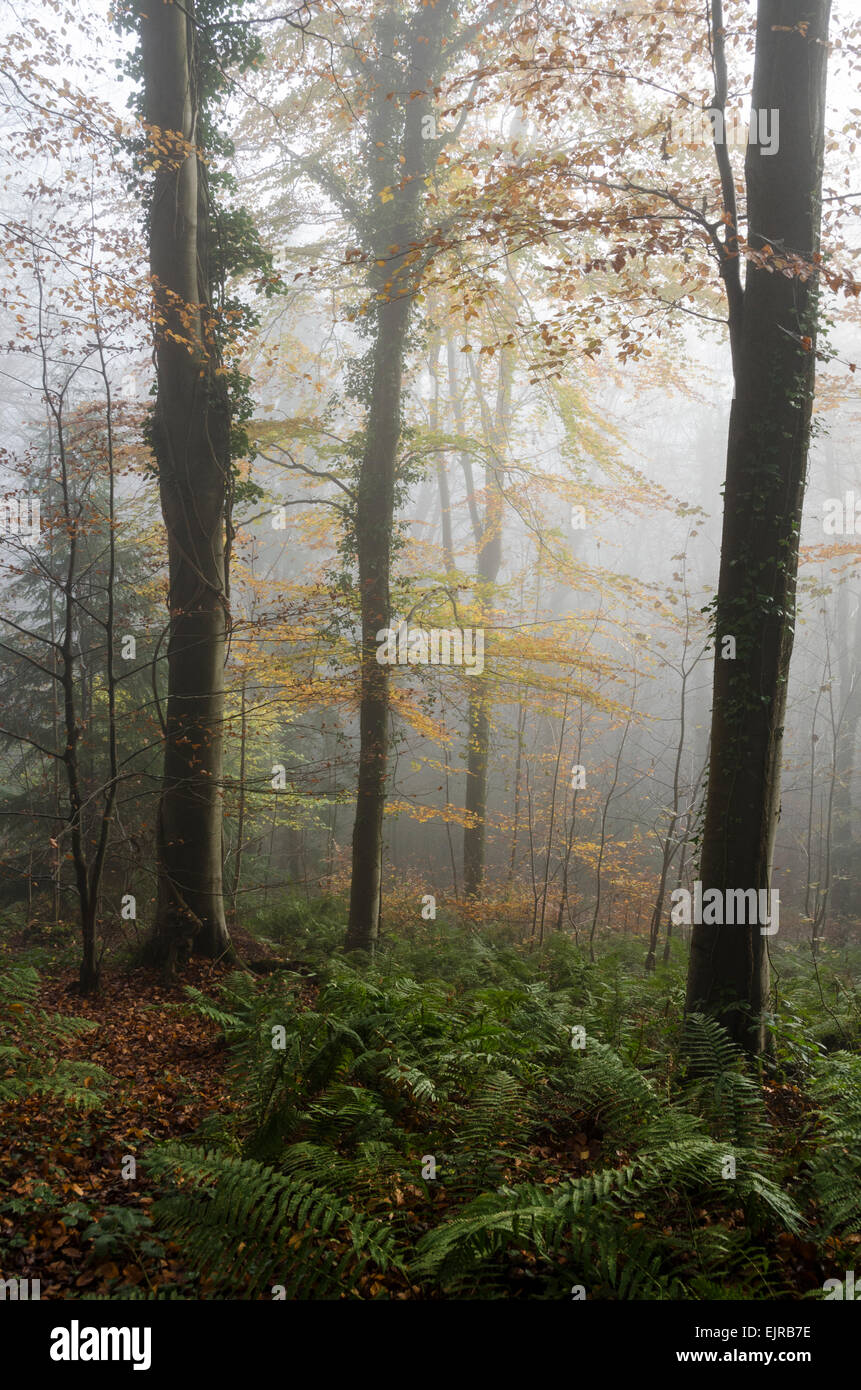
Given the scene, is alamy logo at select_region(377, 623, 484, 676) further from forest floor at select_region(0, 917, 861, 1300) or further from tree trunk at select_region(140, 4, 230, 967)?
forest floor at select_region(0, 917, 861, 1300)

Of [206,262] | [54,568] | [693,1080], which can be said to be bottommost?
[693,1080]

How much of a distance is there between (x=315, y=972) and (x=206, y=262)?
7073mm

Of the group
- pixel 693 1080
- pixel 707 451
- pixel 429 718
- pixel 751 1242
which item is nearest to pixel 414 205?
pixel 429 718

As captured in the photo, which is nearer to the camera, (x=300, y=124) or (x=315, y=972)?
(x=315, y=972)

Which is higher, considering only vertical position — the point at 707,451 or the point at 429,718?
the point at 707,451

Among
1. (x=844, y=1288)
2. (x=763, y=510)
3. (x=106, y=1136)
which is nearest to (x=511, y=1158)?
(x=844, y=1288)

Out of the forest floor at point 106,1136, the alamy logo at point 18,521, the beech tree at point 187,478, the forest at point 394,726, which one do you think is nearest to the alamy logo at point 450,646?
the forest at point 394,726

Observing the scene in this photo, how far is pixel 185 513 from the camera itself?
296 inches

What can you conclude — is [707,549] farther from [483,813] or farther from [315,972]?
[315,972]

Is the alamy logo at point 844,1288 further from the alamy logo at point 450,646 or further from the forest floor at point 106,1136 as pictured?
the alamy logo at point 450,646

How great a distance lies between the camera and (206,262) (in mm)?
7867
